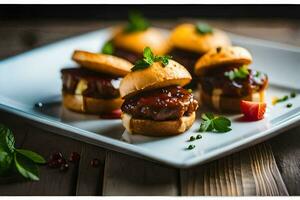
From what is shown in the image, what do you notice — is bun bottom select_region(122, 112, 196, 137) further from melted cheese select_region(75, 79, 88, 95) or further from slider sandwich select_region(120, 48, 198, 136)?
melted cheese select_region(75, 79, 88, 95)

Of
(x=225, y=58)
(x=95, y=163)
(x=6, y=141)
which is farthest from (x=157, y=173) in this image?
(x=225, y=58)

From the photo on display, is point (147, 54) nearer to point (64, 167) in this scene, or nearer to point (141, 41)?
point (64, 167)

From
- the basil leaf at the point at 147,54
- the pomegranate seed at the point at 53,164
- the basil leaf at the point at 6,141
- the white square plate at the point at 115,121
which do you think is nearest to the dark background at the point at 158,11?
the white square plate at the point at 115,121

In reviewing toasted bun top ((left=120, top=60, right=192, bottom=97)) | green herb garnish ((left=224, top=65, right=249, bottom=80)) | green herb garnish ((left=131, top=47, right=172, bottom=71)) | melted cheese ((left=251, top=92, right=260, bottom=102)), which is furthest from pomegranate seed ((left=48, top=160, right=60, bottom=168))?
melted cheese ((left=251, top=92, right=260, bottom=102))

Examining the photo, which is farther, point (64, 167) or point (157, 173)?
point (64, 167)

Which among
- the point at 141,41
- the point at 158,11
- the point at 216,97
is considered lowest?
the point at 216,97

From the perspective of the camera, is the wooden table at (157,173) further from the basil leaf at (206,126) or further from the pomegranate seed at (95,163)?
the basil leaf at (206,126)
